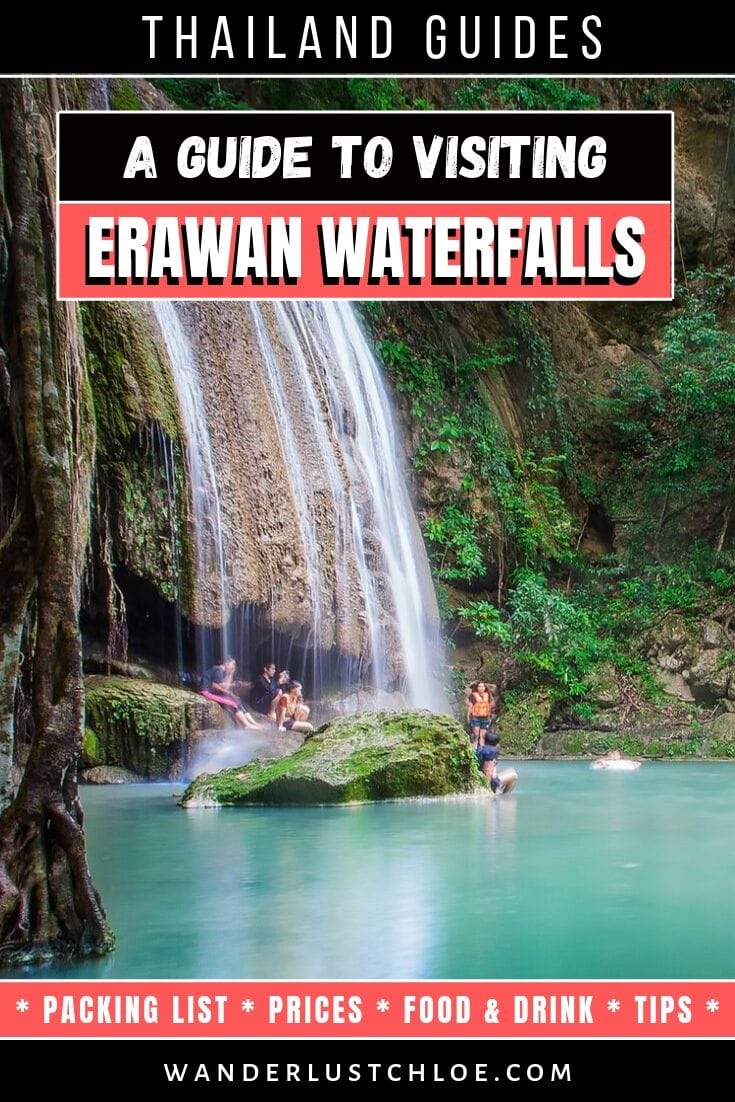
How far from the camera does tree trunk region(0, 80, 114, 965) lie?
10.6ft

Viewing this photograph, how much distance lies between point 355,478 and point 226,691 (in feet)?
11.6

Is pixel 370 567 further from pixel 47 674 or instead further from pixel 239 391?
pixel 47 674

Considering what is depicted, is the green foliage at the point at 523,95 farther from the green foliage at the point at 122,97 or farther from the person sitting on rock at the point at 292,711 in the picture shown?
the person sitting on rock at the point at 292,711

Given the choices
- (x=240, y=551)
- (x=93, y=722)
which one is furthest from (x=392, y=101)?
(x=93, y=722)

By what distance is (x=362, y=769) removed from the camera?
705 cm

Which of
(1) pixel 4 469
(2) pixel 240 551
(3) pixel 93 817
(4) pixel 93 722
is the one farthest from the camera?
(2) pixel 240 551

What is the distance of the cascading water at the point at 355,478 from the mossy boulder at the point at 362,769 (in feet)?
12.0

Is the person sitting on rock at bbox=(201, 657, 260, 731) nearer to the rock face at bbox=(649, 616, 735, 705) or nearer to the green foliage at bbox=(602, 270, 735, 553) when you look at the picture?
the rock face at bbox=(649, 616, 735, 705)

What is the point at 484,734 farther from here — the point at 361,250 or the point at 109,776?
the point at 361,250

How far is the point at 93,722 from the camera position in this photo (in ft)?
28.0

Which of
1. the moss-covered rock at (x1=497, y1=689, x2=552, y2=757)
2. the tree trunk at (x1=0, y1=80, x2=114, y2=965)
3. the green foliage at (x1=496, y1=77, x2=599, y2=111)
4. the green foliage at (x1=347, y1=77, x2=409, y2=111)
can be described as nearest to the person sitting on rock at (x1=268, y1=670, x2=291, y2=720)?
the moss-covered rock at (x1=497, y1=689, x2=552, y2=757)

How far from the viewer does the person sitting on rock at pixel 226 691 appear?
952 cm

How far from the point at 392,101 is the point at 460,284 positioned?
35.4 ft

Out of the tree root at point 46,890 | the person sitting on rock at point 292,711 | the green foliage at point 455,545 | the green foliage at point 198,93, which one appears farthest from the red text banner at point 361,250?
the green foliage at point 455,545
